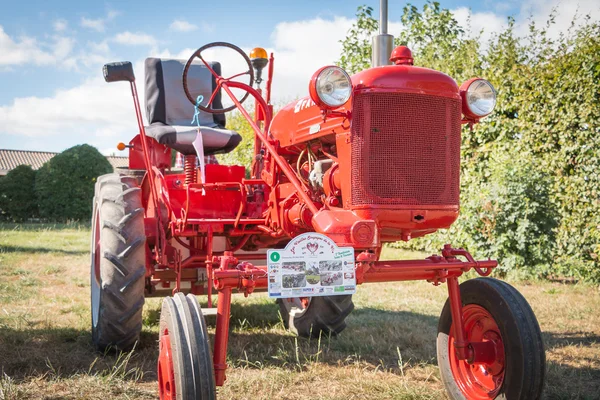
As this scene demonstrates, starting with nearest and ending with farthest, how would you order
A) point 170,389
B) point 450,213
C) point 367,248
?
1. point 170,389
2. point 367,248
3. point 450,213

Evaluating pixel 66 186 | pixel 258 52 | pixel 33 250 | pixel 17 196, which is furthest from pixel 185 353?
pixel 17 196

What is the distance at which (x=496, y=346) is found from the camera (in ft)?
8.77

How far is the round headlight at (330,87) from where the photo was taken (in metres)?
2.46

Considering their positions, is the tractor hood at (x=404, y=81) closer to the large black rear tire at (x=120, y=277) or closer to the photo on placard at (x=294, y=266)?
the photo on placard at (x=294, y=266)

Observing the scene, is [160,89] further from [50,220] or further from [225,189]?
[50,220]

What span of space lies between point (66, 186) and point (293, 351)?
1573cm

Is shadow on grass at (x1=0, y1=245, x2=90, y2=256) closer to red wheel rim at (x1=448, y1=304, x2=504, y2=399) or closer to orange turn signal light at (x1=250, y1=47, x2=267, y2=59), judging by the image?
orange turn signal light at (x1=250, y1=47, x2=267, y2=59)

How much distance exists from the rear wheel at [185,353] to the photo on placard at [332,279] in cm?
52

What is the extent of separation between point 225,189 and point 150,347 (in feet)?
3.81

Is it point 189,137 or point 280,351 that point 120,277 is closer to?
point 280,351

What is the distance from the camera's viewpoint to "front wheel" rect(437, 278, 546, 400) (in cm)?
245

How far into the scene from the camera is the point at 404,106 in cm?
254

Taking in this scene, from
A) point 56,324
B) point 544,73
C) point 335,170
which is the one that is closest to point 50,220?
point 56,324

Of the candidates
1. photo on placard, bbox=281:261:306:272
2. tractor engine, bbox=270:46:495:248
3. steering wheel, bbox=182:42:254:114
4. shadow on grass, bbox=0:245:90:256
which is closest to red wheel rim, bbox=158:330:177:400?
photo on placard, bbox=281:261:306:272
